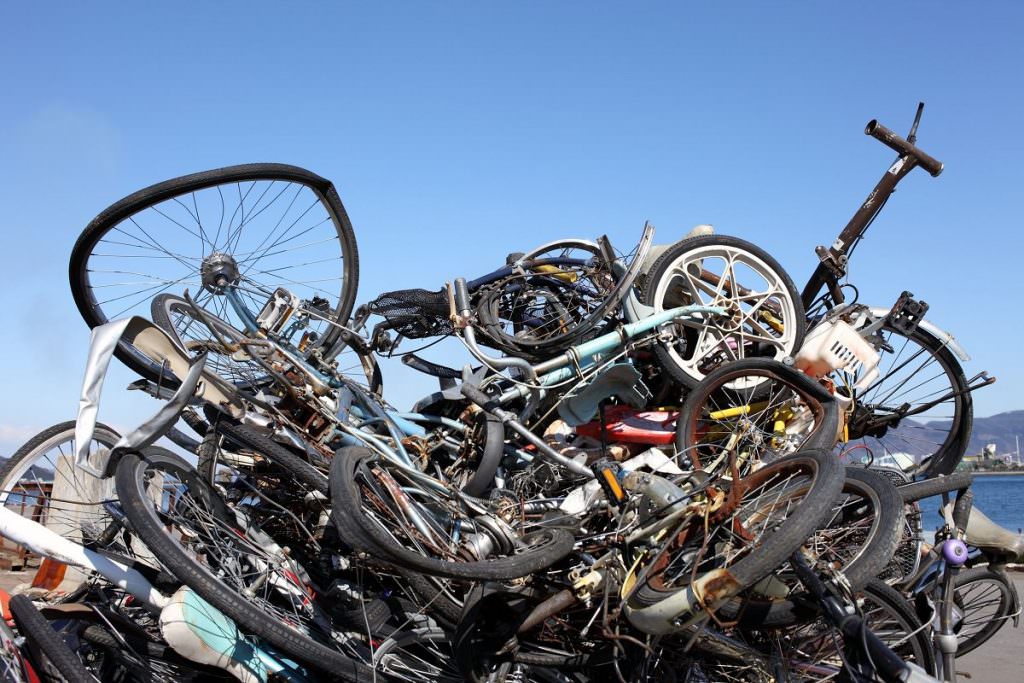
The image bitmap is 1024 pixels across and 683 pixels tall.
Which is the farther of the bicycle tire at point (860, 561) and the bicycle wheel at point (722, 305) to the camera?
the bicycle wheel at point (722, 305)

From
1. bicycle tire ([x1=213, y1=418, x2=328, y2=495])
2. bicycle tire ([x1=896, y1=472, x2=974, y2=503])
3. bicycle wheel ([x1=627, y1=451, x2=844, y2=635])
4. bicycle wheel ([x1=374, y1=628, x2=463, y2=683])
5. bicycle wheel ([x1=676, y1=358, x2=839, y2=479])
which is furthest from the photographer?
bicycle wheel ([x1=676, y1=358, x2=839, y2=479])

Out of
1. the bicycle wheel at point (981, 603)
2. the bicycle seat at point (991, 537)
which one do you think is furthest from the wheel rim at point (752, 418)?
the bicycle wheel at point (981, 603)

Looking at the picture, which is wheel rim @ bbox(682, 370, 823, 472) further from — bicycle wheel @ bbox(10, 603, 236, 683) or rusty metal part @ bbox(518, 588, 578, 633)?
bicycle wheel @ bbox(10, 603, 236, 683)

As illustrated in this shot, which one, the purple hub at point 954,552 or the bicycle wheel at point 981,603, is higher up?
the purple hub at point 954,552

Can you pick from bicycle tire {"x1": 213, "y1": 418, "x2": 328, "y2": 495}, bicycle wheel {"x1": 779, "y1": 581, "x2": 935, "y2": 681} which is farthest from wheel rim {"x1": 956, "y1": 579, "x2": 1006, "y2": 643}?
bicycle tire {"x1": 213, "y1": 418, "x2": 328, "y2": 495}

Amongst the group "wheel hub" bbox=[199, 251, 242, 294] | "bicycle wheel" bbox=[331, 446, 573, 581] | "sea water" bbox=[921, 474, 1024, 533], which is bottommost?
"sea water" bbox=[921, 474, 1024, 533]

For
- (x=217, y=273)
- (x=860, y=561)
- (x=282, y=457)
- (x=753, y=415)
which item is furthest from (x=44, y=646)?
(x=753, y=415)

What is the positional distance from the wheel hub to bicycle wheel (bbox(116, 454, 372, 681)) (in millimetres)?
1045

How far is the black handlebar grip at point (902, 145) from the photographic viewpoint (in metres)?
6.83

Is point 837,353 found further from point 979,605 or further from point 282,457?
point 282,457

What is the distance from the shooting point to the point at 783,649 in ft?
13.8

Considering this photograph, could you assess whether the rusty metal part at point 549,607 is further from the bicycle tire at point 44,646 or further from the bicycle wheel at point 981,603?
the bicycle wheel at point 981,603

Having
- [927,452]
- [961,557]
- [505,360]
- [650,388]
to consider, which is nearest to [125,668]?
[505,360]

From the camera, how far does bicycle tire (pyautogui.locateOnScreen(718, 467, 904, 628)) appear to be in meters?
3.62
